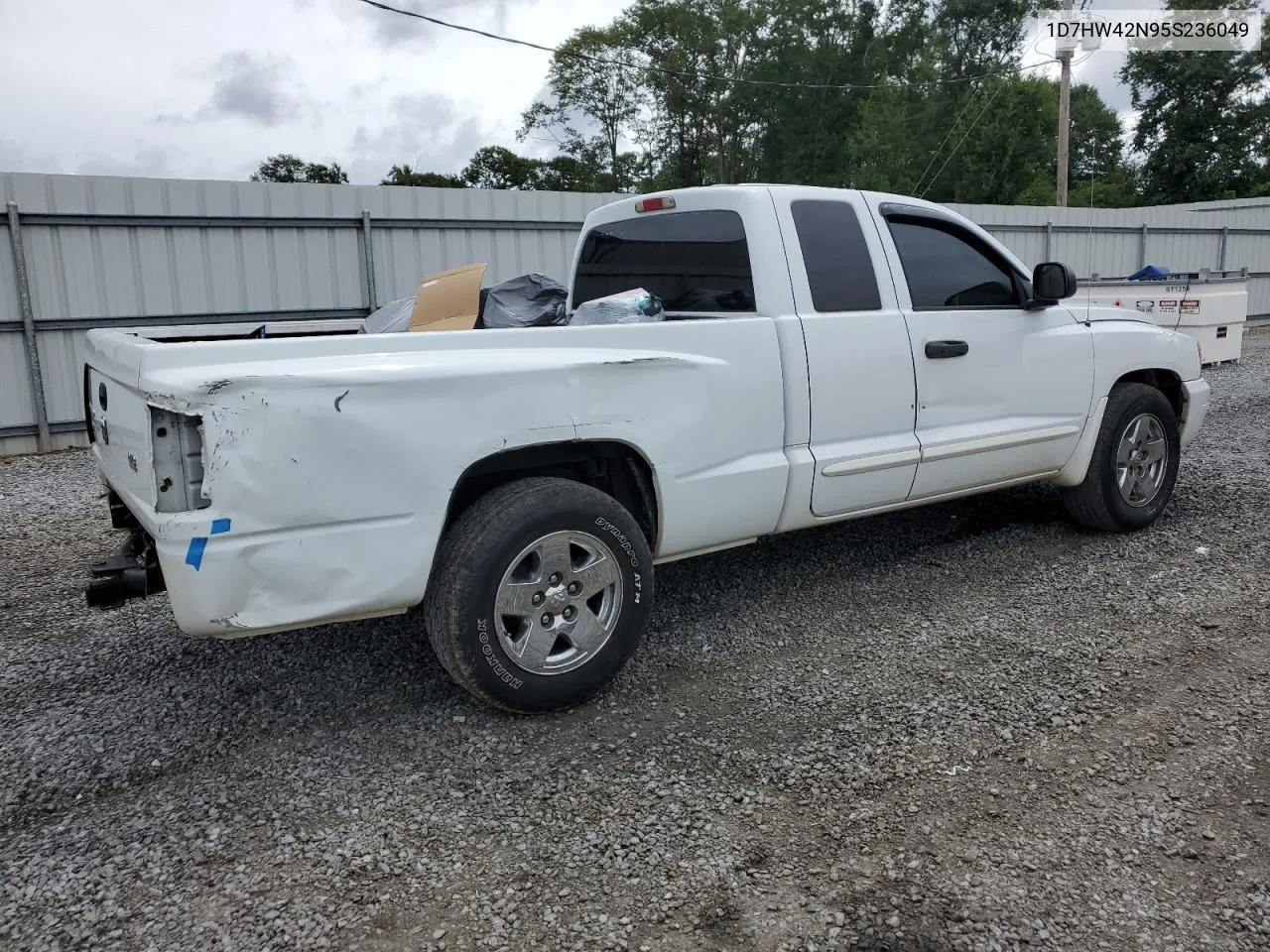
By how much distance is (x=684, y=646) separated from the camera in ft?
14.2

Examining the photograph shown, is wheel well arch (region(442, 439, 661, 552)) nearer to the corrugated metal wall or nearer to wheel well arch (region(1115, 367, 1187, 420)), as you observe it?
wheel well arch (region(1115, 367, 1187, 420))

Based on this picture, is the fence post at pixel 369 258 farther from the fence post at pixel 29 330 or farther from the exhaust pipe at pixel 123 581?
the exhaust pipe at pixel 123 581

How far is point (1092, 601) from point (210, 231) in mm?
8786

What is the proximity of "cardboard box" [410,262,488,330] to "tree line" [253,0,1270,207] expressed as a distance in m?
38.2

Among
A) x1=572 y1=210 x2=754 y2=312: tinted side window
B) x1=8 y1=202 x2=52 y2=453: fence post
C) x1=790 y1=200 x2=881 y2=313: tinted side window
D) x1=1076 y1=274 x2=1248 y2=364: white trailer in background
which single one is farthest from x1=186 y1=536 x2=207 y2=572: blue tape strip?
x1=1076 y1=274 x2=1248 y2=364: white trailer in background

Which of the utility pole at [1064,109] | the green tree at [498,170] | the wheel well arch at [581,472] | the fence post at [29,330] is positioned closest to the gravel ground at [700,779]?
the wheel well arch at [581,472]

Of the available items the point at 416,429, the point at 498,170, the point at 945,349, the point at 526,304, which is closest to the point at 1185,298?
the point at 945,349

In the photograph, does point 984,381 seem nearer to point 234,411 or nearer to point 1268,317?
point 234,411

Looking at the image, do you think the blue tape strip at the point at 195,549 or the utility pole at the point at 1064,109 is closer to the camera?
the blue tape strip at the point at 195,549

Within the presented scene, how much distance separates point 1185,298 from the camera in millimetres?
12328

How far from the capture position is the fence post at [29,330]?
9188 millimetres

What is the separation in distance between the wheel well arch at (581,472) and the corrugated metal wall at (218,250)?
5931 mm

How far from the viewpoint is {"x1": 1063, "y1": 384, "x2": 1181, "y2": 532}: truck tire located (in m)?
5.53

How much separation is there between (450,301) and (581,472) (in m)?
1.02
